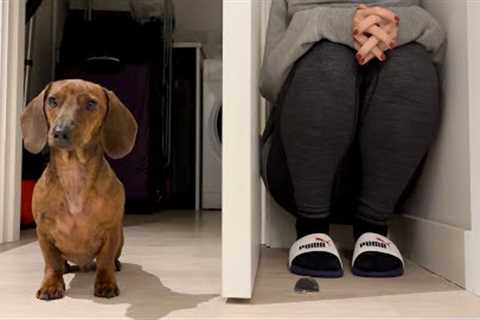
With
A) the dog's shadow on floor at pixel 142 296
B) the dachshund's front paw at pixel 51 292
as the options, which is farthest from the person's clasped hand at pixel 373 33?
the dachshund's front paw at pixel 51 292

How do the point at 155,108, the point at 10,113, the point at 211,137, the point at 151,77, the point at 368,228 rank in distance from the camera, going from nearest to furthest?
1. the point at 368,228
2. the point at 10,113
3. the point at 151,77
4. the point at 155,108
5. the point at 211,137

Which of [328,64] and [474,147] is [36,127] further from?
[474,147]

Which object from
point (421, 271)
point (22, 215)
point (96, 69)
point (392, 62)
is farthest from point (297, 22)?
point (96, 69)

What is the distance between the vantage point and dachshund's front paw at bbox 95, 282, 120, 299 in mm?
797

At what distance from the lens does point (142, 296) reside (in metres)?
0.81

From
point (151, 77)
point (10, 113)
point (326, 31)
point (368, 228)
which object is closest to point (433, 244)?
point (368, 228)

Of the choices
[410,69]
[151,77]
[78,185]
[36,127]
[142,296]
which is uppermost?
[151,77]

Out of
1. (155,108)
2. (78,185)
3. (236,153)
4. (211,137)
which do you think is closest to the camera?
(236,153)

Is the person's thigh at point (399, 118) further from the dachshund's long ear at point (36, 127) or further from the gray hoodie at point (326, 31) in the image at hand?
the dachshund's long ear at point (36, 127)

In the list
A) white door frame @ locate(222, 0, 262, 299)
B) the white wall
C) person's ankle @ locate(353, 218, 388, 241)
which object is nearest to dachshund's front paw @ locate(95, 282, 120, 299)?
white door frame @ locate(222, 0, 262, 299)

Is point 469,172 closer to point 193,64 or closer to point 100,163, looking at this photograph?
point 100,163

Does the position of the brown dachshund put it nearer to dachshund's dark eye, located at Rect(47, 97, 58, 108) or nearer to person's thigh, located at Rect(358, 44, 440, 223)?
dachshund's dark eye, located at Rect(47, 97, 58, 108)

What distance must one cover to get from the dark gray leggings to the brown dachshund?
0.35 meters

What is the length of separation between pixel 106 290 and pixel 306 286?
0.34m
